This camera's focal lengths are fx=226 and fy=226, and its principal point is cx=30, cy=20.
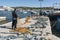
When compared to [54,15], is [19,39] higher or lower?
higher

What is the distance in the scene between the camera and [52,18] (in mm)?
40750

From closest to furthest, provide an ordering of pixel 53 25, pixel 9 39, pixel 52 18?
pixel 9 39 < pixel 53 25 < pixel 52 18

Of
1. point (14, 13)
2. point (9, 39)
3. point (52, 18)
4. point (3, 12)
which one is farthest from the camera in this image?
point (3, 12)

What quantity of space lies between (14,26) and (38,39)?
22.0 ft

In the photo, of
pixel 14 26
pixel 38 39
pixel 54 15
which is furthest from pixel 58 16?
pixel 38 39

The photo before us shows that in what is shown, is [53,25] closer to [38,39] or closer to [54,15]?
[54,15]

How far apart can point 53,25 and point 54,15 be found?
4.23 m

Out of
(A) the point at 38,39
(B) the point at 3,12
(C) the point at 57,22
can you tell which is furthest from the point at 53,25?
(B) the point at 3,12

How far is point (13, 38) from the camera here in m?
13.9

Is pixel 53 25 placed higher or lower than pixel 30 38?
lower

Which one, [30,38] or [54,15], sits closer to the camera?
[30,38]

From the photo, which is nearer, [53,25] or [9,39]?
[9,39]

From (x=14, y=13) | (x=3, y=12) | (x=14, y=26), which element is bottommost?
(x=3, y=12)

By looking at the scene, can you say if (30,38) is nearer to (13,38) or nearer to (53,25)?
(13,38)
